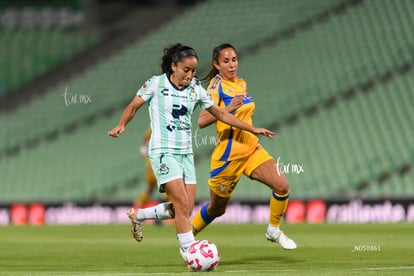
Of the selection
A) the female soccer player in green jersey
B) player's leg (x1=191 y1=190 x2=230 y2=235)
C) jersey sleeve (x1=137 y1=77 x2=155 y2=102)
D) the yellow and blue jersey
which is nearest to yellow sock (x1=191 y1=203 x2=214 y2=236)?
player's leg (x1=191 y1=190 x2=230 y2=235)

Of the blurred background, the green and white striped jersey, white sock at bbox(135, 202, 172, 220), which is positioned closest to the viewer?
the green and white striped jersey

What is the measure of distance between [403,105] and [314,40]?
3926mm

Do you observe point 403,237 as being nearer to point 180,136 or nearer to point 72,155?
point 180,136

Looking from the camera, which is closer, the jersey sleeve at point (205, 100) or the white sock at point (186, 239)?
the white sock at point (186, 239)

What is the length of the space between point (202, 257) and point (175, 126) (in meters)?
1.26

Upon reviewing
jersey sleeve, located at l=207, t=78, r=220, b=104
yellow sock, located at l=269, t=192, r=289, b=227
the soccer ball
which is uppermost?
jersey sleeve, located at l=207, t=78, r=220, b=104

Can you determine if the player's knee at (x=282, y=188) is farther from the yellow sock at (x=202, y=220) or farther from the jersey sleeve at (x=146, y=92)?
the jersey sleeve at (x=146, y=92)

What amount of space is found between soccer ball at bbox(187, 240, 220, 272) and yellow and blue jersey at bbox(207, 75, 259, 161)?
6.21ft

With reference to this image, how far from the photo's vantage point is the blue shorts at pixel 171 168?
9172 mm

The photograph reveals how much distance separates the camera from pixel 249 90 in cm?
2466

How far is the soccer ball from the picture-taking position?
29.0 feet

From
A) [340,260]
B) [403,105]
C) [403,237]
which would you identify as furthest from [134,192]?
[340,260]

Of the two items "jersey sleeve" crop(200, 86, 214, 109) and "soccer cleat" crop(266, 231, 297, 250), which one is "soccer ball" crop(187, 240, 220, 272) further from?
"soccer cleat" crop(266, 231, 297, 250)

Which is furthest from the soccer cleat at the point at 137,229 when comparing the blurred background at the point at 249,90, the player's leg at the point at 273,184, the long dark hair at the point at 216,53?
the blurred background at the point at 249,90
